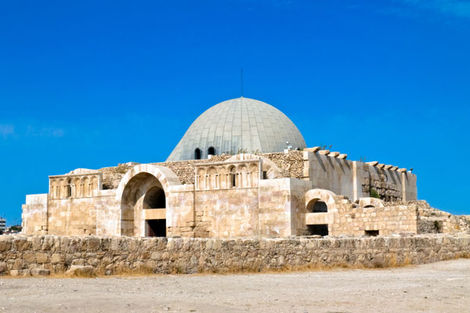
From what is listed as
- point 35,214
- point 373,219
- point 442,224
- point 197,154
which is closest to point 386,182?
point 442,224

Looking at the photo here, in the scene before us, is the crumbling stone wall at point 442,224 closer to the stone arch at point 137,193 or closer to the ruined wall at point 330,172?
the ruined wall at point 330,172

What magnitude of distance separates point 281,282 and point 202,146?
67.0ft

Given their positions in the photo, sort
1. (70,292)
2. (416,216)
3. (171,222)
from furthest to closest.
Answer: (171,222)
(416,216)
(70,292)

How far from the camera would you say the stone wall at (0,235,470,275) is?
385 inches

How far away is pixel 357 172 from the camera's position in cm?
2788

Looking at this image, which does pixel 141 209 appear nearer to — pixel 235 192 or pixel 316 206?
pixel 235 192

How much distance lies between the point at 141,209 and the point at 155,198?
3.60ft

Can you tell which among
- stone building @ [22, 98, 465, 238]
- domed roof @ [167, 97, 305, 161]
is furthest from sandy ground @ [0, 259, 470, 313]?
domed roof @ [167, 97, 305, 161]

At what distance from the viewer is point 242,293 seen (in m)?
8.21

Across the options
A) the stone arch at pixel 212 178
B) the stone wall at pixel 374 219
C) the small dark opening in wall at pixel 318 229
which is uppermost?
the stone arch at pixel 212 178

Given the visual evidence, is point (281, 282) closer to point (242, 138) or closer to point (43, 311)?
point (43, 311)

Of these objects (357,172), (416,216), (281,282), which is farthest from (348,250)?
(357,172)

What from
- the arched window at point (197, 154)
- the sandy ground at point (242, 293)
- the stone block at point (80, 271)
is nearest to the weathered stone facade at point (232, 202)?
the arched window at point (197, 154)

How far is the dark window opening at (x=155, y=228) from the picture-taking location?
26156mm
